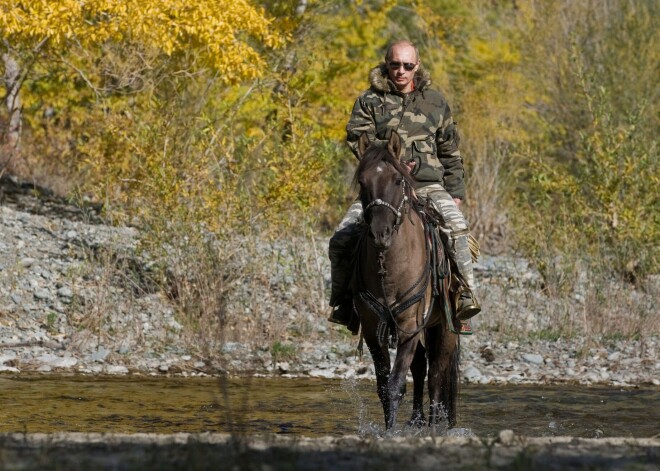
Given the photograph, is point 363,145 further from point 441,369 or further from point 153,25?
point 153,25

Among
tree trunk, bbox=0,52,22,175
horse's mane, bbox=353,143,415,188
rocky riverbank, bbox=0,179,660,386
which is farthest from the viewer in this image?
tree trunk, bbox=0,52,22,175

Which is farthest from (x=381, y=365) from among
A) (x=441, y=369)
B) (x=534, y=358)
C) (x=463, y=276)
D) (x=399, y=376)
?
(x=534, y=358)

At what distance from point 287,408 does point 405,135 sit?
3.32 metres

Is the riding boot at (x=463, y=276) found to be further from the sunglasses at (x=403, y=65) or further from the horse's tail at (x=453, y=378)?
the sunglasses at (x=403, y=65)

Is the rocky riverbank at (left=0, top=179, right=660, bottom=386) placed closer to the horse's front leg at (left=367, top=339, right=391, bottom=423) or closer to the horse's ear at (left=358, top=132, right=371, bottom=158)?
the horse's front leg at (left=367, top=339, right=391, bottom=423)

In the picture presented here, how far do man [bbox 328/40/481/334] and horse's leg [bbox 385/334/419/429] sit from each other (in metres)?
0.60

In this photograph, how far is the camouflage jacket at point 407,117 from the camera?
9.02 m

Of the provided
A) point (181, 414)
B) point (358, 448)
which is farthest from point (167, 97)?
point (358, 448)

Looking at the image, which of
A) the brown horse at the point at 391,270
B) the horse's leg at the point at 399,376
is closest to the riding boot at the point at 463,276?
the brown horse at the point at 391,270

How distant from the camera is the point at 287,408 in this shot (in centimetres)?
1119

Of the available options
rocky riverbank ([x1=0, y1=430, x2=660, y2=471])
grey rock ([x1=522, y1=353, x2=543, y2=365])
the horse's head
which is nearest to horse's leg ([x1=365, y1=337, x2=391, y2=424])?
the horse's head

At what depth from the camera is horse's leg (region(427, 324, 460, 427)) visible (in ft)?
30.6

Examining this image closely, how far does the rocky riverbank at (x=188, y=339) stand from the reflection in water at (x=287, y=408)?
61 cm

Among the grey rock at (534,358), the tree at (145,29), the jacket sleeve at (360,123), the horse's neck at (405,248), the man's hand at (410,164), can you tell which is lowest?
the grey rock at (534,358)
